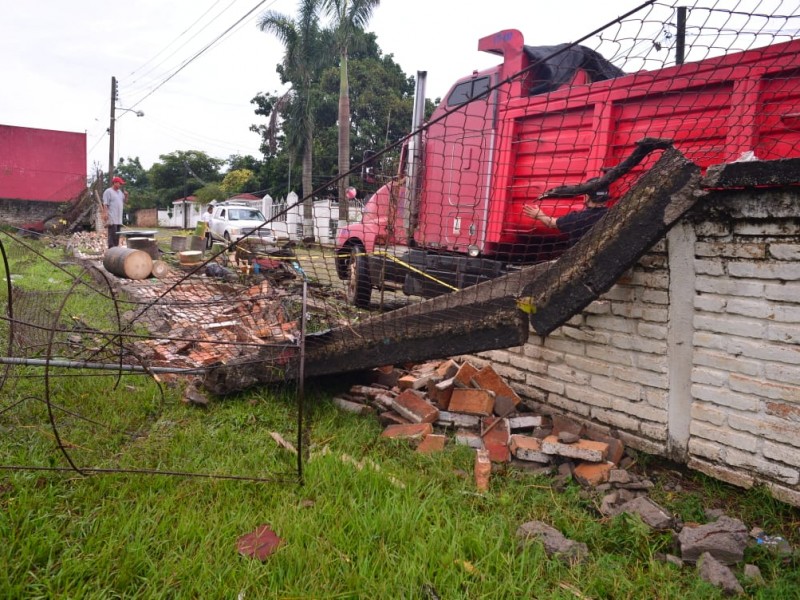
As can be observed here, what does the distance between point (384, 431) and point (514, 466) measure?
82 cm

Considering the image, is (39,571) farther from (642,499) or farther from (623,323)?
(623,323)

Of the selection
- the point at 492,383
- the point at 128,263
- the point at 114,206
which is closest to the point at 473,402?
the point at 492,383

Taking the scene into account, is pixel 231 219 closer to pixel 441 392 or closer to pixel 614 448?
pixel 441 392

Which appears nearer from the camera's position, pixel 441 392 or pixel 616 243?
pixel 616 243

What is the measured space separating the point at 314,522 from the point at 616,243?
1.89 metres

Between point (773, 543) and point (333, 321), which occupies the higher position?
point (333, 321)

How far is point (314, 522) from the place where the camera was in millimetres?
2381

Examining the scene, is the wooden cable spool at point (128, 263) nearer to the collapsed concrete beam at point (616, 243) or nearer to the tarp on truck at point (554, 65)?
the tarp on truck at point (554, 65)

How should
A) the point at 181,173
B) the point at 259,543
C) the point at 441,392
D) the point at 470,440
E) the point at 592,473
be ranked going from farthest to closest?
the point at 181,173 → the point at 441,392 → the point at 470,440 → the point at 592,473 → the point at 259,543

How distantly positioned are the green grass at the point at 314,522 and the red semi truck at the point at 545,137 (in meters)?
1.46

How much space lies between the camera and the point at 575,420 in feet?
11.4

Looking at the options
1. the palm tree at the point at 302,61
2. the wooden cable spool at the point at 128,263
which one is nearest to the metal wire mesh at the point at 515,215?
the wooden cable spool at the point at 128,263

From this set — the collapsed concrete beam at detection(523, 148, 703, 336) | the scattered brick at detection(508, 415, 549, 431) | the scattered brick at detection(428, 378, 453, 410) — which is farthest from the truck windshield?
the collapsed concrete beam at detection(523, 148, 703, 336)

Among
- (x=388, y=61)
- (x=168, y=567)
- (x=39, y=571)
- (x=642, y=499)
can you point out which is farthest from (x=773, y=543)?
(x=388, y=61)
